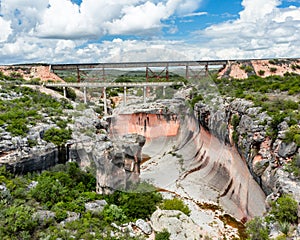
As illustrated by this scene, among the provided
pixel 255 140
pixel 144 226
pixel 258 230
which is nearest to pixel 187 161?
pixel 258 230

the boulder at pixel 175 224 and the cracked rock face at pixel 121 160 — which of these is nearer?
the cracked rock face at pixel 121 160

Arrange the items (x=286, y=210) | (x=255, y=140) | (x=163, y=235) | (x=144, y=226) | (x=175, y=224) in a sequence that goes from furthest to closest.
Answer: (x=255, y=140), (x=144, y=226), (x=175, y=224), (x=163, y=235), (x=286, y=210)

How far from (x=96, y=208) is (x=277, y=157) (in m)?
9.30

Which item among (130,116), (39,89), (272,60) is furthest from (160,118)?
(272,60)

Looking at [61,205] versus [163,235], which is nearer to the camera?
[163,235]

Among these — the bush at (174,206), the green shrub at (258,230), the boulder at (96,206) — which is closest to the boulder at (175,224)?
the bush at (174,206)

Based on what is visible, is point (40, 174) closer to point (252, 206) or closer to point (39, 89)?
point (252, 206)

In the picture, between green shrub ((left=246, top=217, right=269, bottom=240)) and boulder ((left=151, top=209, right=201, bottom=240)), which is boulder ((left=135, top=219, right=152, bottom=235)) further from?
green shrub ((left=246, top=217, right=269, bottom=240))

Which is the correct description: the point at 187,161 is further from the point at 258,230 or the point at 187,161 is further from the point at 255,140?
the point at 255,140

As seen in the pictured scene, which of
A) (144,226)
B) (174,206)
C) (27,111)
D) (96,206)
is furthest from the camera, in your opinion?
(27,111)

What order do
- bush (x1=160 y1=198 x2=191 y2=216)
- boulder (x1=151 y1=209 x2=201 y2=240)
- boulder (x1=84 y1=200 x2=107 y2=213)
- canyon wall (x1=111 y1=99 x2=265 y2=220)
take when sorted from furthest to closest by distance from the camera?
1. bush (x1=160 y1=198 x2=191 y2=216)
2. boulder (x1=84 y1=200 x2=107 y2=213)
3. boulder (x1=151 y1=209 x2=201 y2=240)
4. canyon wall (x1=111 y1=99 x2=265 y2=220)

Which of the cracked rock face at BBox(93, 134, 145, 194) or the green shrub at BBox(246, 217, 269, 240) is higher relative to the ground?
the cracked rock face at BBox(93, 134, 145, 194)

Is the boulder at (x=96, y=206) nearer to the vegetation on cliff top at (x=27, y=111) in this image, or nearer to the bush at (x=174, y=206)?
the bush at (x=174, y=206)

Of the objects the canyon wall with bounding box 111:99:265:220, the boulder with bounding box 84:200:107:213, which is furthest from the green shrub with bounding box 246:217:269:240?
the boulder with bounding box 84:200:107:213
